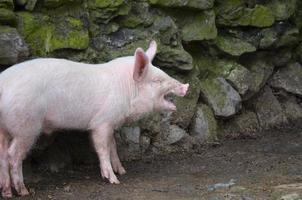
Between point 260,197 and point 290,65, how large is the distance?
3.90m

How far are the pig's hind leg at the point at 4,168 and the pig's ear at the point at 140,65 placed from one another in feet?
4.43

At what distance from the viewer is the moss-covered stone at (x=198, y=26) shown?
780 cm

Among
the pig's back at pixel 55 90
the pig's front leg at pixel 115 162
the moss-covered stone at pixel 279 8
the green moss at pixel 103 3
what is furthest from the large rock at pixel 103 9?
the moss-covered stone at pixel 279 8

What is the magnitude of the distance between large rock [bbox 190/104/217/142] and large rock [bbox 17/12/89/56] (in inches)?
68.0

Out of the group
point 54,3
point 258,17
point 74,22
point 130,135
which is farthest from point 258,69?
point 54,3

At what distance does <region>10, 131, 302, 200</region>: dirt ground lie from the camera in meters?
5.67

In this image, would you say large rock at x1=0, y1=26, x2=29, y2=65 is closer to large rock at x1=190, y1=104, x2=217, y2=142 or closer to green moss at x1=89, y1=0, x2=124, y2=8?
green moss at x1=89, y1=0, x2=124, y2=8

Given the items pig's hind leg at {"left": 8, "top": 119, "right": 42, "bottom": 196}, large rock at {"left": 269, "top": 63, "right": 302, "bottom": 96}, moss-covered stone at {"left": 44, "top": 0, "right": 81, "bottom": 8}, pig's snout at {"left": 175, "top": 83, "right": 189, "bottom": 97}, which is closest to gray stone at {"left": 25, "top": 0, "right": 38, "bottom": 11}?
moss-covered stone at {"left": 44, "top": 0, "right": 81, "bottom": 8}

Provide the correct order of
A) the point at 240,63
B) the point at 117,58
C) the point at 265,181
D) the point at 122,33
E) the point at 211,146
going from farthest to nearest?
the point at 240,63
the point at 211,146
the point at 122,33
the point at 117,58
the point at 265,181

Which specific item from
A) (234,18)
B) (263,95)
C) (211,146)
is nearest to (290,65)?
(263,95)

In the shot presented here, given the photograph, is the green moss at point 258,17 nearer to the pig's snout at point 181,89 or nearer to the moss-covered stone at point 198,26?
the moss-covered stone at point 198,26

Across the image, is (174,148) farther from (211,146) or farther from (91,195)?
(91,195)

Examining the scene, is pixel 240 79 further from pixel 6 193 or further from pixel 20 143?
pixel 6 193

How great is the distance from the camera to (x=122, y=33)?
720cm
